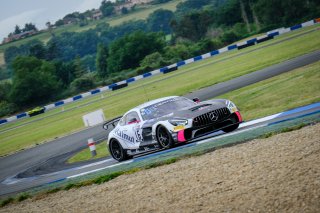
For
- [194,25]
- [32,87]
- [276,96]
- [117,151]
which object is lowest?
[276,96]

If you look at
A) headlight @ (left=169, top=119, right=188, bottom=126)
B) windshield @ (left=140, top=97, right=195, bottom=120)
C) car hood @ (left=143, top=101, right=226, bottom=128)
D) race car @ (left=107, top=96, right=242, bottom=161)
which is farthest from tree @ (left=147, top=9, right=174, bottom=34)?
headlight @ (left=169, top=119, right=188, bottom=126)

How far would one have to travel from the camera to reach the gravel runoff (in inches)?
265

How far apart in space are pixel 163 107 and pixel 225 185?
7.09m

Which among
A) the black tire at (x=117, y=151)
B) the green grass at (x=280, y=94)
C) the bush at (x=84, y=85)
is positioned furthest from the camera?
the bush at (x=84, y=85)

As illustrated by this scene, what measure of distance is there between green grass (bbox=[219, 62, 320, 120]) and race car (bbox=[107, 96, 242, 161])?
104 inches

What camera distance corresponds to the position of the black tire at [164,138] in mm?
13875

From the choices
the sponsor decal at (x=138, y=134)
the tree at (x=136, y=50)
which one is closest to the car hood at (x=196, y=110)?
the sponsor decal at (x=138, y=134)

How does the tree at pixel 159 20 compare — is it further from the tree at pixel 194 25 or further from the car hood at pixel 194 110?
the car hood at pixel 194 110

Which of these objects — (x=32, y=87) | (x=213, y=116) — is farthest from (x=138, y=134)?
(x=32, y=87)

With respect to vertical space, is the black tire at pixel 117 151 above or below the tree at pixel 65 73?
below

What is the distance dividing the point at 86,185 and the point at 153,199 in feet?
12.4

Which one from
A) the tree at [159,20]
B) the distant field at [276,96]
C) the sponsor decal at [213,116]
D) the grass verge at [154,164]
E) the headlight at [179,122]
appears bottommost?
the distant field at [276,96]

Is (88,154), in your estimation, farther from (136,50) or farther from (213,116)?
(136,50)

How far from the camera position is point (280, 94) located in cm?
1892
